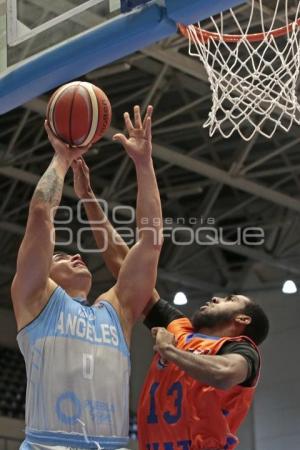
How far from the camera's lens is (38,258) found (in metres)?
3.70

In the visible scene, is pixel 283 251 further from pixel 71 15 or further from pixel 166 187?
pixel 71 15

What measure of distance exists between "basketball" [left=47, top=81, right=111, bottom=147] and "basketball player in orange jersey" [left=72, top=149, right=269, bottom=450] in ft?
2.72

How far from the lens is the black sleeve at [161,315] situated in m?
4.27

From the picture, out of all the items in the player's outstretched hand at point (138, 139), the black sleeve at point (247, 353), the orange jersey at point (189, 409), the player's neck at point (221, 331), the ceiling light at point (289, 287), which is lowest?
the orange jersey at point (189, 409)

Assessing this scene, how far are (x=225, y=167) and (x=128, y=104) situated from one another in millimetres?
1676

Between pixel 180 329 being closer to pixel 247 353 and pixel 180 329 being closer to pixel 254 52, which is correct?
pixel 247 353

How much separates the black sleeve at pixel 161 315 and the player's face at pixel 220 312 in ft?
0.62

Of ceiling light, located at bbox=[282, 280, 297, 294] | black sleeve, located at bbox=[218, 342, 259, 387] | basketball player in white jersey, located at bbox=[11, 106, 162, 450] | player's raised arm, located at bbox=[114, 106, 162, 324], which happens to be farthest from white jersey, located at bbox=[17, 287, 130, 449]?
ceiling light, located at bbox=[282, 280, 297, 294]

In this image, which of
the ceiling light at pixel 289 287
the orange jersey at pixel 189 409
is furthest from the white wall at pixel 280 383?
the orange jersey at pixel 189 409

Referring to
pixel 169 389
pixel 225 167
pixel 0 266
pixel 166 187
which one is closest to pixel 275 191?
pixel 225 167

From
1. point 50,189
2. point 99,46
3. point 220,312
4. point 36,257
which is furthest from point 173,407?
point 99,46

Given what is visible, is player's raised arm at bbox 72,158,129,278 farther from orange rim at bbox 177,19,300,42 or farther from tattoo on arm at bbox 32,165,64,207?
orange rim at bbox 177,19,300,42

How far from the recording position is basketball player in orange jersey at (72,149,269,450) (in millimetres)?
3674

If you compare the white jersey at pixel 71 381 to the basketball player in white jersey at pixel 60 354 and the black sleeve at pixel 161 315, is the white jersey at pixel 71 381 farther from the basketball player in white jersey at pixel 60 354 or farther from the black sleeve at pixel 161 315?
the black sleeve at pixel 161 315
